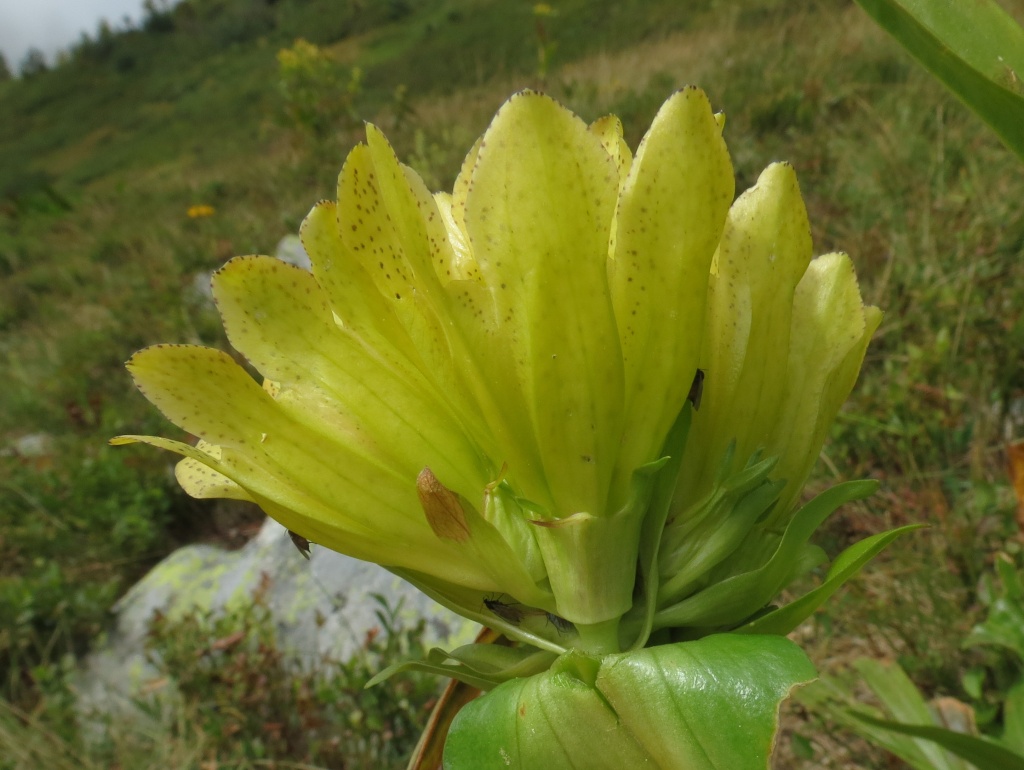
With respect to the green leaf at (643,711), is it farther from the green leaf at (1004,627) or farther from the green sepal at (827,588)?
the green leaf at (1004,627)

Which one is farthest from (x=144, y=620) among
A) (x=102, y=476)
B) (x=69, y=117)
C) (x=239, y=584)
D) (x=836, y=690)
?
(x=69, y=117)

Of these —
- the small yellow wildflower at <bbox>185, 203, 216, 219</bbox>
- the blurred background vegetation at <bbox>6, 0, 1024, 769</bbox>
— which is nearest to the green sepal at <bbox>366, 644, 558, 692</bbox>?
the blurred background vegetation at <bbox>6, 0, 1024, 769</bbox>

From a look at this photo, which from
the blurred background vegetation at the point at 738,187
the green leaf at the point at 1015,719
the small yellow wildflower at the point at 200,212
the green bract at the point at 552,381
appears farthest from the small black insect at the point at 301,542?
the small yellow wildflower at the point at 200,212

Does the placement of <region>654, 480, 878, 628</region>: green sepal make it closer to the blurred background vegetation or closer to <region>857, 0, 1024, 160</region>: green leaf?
<region>857, 0, 1024, 160</region>: green leaf

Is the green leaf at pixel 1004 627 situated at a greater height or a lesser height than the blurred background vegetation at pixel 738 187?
greater

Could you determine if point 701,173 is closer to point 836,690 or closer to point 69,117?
point 836,690
